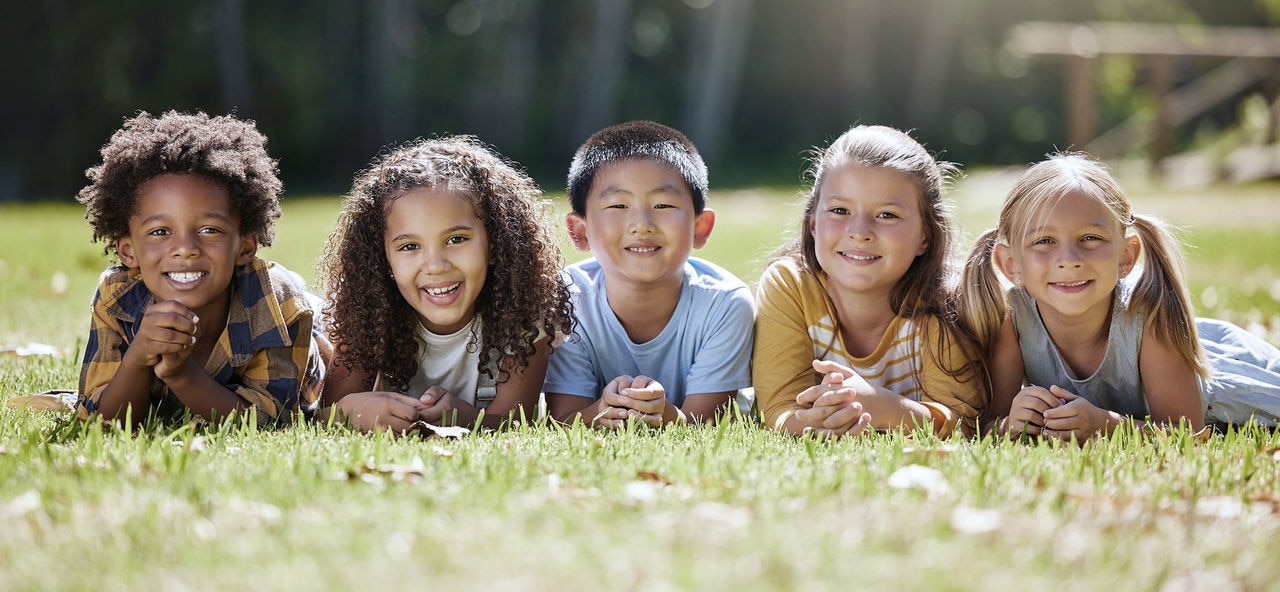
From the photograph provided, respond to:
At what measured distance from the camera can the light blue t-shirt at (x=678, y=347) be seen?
14.6 ft

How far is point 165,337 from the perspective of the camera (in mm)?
3602

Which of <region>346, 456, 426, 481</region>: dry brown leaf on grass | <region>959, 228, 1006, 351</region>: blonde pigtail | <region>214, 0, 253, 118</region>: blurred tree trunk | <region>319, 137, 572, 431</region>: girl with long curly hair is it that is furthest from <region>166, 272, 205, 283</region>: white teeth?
<region>214, 0, 253, 118</region>: blurred tree trunk

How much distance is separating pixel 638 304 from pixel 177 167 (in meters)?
1.78

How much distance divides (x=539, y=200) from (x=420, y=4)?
81.3ft

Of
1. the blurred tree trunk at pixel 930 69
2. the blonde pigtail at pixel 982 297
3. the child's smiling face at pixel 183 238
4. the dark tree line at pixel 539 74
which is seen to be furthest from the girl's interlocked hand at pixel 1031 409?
the blurred tree trunk at pixel 930 69

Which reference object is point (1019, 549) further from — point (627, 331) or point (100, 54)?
point (100, 54)

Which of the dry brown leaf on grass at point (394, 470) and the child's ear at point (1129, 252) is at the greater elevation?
the child's ear at point (1129, 252)

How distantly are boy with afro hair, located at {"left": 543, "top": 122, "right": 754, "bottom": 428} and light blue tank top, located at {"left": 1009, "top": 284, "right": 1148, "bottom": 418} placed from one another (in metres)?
1.04

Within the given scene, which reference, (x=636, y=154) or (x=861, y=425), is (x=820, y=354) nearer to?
(x=861, y=425)

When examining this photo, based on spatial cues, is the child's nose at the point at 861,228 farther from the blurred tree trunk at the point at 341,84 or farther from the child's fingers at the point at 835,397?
the blurred tree trunk at the point at 341,84

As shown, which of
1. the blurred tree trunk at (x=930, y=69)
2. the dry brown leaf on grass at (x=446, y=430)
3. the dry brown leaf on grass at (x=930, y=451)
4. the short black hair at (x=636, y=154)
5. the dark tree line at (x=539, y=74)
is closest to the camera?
the dry brown leaf on grass at (x=930, y=451)

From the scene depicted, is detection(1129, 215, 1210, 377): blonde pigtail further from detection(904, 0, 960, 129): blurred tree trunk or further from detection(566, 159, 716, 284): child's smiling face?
detection(904, 0, 960, 129): blurred tree trunk

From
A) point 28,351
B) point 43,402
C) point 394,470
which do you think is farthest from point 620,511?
point 28,351

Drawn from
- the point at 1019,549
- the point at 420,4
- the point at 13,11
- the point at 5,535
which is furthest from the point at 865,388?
the point at 420,4
